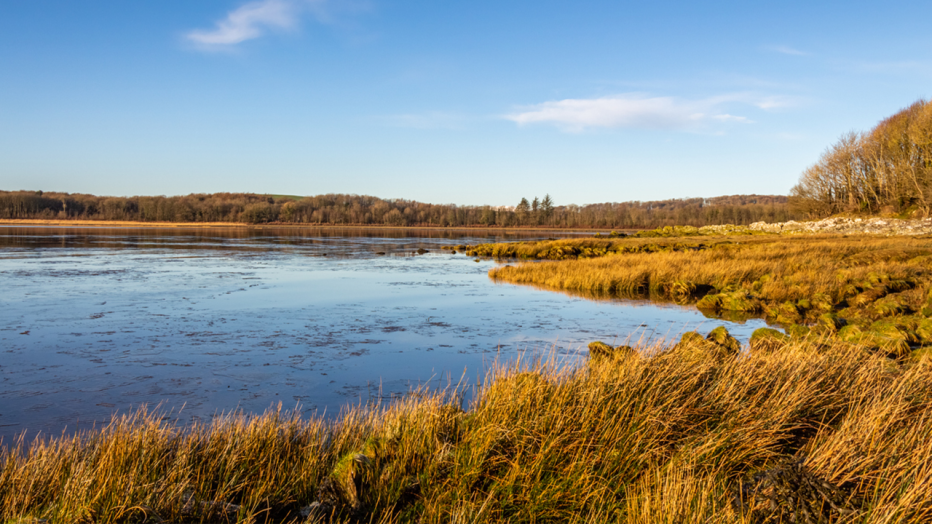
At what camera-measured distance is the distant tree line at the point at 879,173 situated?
40.8 metres

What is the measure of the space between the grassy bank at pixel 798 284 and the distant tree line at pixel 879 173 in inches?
873

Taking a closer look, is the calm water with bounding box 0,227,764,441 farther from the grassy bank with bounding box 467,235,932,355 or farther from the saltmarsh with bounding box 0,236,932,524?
the saltmarsh with bounding box 0,236,932,524

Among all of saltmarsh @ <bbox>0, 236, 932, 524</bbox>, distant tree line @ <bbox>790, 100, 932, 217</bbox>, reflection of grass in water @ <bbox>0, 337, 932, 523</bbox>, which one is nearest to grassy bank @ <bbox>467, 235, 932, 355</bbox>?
saltmarsh @ <bbox>0, 236, 932, 524</bbox>

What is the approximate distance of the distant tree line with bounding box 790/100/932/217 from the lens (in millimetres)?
40750

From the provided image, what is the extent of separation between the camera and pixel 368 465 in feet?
13.1

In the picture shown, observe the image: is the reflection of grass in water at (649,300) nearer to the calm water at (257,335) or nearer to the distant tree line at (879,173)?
the calm water at (257,335)

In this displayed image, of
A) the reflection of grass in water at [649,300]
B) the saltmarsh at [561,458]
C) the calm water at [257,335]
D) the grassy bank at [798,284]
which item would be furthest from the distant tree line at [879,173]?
the saltmarsh at [561,458]

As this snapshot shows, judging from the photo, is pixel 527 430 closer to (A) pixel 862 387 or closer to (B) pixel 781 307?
(A) pixel 862 387

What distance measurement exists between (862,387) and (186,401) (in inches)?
266

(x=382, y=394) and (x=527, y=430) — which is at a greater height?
(x=527, y=430)

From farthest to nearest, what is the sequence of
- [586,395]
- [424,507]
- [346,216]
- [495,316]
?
[346,216] < [495,316] < [586,395] < [424,507]

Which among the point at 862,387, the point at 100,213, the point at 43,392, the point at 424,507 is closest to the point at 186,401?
the point at 43,392

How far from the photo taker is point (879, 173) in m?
47.5

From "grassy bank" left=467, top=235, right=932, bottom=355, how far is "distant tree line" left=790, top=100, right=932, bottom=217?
22179 mm
